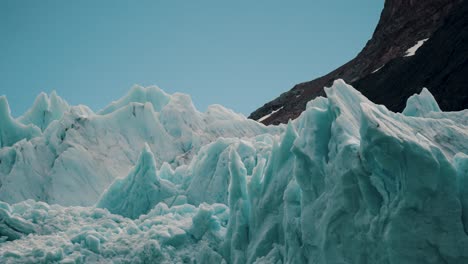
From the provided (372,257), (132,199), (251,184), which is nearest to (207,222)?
(251,184)

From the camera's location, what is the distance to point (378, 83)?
4331 centimetres

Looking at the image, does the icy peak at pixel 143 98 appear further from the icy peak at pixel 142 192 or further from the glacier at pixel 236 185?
the icy peak at pixel 142 192

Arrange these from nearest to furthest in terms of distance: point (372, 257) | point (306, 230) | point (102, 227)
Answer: point (372, 257) < point (306, 230) < point (102, 227)

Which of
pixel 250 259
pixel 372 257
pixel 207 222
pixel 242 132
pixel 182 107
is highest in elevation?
pixel 182 107

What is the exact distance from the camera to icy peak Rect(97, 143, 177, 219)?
21.3m

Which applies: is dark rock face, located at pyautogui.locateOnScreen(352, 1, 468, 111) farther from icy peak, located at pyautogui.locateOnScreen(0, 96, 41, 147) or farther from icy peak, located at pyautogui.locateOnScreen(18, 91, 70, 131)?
icy peak, located at pyautogui.locateOnScreen(0, 96, 41, 147)

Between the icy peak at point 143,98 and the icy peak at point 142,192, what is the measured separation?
35.5 feet

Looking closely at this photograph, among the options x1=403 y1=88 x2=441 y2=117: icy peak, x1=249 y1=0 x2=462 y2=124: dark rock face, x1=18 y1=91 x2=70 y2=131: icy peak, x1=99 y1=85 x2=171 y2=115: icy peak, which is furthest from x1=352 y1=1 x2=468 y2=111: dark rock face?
x1=18 y1=91 x2=70 y2=131: icy peak

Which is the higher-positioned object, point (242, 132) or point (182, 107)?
point (182, 107)

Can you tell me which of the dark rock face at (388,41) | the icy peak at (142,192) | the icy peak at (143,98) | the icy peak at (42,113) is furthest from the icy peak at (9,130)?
the dark rock face at (388,41)

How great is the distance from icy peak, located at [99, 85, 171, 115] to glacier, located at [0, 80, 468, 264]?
0.07m

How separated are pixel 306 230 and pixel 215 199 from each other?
29.7 feet

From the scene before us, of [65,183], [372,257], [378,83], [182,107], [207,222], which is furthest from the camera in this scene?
[378,83]

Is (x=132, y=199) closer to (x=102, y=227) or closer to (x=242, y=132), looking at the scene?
(x=102, y=227)
